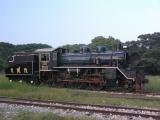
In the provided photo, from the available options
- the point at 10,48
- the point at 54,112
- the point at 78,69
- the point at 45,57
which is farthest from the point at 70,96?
the point at 10,48

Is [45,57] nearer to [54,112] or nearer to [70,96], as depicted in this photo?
[70,96]

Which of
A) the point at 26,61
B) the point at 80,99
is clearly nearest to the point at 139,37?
the point at 26,61

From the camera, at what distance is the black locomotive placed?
84.9ft

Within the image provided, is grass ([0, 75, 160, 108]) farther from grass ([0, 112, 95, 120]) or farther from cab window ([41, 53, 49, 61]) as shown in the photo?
grass ([0, 112, 95, 120])

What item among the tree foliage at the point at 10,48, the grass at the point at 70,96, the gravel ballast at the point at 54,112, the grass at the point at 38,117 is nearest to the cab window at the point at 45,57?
the grass at the point at 70,96

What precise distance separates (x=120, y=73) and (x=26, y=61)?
939 centimetres

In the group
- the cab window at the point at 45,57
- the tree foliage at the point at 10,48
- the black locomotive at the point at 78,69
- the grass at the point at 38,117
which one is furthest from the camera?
the tree foliage at the point at 10,48

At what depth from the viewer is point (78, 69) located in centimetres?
2792

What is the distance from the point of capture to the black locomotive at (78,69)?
25872 mm

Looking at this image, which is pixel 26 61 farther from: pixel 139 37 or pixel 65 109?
pixel 139 37

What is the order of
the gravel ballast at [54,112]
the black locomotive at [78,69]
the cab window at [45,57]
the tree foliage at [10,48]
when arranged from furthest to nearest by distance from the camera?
the tree foliage at [10,48] < the cab window at [45,57] < the black locomotive at [78,69] < the gravel ballast at [54,112]

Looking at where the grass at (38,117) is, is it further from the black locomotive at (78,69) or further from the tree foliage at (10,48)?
the tree foliage at (10,48)

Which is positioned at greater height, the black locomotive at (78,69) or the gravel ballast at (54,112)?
the black locomotive at (78,69)

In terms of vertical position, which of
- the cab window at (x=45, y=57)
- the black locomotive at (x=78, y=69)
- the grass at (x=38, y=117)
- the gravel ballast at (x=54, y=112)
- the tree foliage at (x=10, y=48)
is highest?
the tree foliage at (x=10, y=48)
